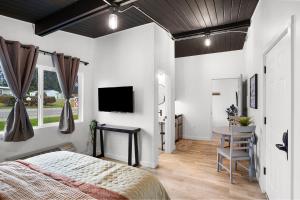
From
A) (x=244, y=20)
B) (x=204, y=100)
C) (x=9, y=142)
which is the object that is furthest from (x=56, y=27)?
(x=204, y=100)

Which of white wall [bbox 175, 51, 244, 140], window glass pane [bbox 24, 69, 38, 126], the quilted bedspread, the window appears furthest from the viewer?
white wall [bbox 175, 51, 244, 140]

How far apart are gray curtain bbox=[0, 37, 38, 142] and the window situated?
227 millimetres

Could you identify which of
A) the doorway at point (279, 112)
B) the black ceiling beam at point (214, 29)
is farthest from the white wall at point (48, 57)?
the doorway at point (279, 112)

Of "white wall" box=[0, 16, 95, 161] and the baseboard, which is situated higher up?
"white wall" box=[0, 16, 95, 161]

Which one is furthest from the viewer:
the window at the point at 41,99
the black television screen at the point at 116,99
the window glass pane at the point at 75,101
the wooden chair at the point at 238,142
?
Answer: the window glass pane at the point at 75,101

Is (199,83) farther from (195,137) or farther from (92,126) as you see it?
(92,126)

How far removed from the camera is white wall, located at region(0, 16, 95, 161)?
2.82m

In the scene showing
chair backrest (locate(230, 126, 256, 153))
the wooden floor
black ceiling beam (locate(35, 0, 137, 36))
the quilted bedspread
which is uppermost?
black ceiling beam (locate(35, 0, 137, 36))

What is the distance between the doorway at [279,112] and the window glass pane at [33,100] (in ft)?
12.1

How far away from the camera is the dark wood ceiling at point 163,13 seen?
2539mm

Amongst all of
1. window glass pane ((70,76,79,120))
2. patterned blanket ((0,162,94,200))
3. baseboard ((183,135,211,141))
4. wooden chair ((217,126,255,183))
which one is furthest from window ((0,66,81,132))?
baseboard ((183,135,211,141))

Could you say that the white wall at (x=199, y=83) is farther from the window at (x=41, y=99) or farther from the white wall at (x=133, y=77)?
the window at (x=41, y=99)

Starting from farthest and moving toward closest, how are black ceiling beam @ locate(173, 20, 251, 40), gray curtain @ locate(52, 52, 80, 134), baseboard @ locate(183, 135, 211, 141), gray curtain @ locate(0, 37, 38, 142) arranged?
baseboard @ locate(183, 135, 211, 141), gray curtain @ locate(52, 52, 80, 134), black ceiling beam @ locate(173, 20, 251, 40), gray curtain @ locate(0, 37, 38, 142)

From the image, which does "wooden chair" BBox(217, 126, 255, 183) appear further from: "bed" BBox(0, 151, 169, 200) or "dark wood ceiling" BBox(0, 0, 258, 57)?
"dark wood ceiling" BBox(0, 0, 258, 57)
